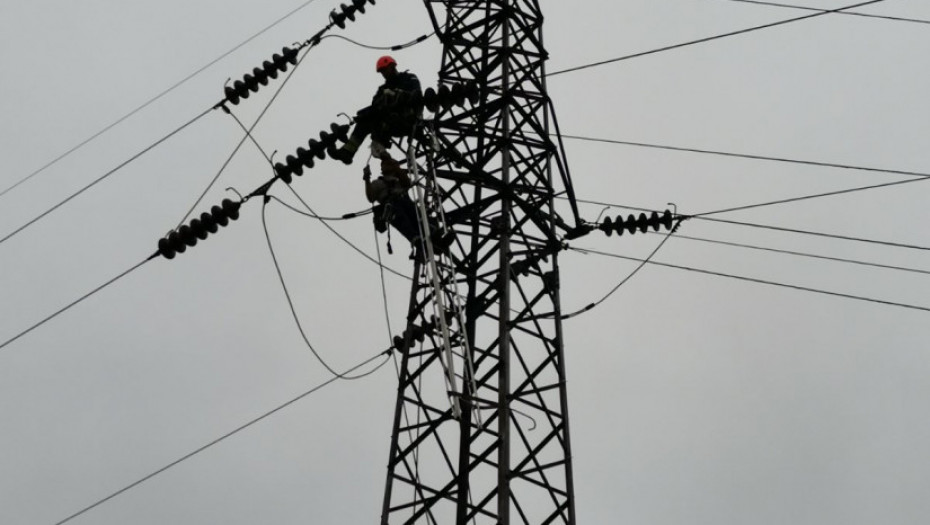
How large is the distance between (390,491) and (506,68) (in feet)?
16.2

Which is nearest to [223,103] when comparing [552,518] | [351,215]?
[351,215]

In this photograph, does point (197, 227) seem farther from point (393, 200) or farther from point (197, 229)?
point (393, 200)

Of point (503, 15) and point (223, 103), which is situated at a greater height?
point (503, 15)

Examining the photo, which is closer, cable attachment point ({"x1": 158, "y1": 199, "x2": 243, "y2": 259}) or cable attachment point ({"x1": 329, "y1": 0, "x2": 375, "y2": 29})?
cable attachment point ({"x1": 158, "y1": 199, "x2": 243, "y2": 259})

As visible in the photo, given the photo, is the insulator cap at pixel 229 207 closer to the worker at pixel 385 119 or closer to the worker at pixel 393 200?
the worker at pixel 385 119

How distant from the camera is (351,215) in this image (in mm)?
Result: 10188

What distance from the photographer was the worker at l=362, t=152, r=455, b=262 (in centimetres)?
1004

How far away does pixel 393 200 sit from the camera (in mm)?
10047

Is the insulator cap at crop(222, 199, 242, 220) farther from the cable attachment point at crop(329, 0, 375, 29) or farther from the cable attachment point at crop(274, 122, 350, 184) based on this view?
the cable attachment point at crop(329, 0, 375, 29)

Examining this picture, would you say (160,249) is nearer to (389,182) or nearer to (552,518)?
(389,182)

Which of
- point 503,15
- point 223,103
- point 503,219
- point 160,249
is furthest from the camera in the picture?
point 503,15

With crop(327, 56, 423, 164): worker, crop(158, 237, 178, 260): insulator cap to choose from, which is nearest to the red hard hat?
crop(327, 56, 423, 164): worker

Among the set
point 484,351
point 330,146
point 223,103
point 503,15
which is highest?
point 503,15

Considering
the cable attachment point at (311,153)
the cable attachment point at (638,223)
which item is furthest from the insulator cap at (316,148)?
the cable attachment point at (638,223)
